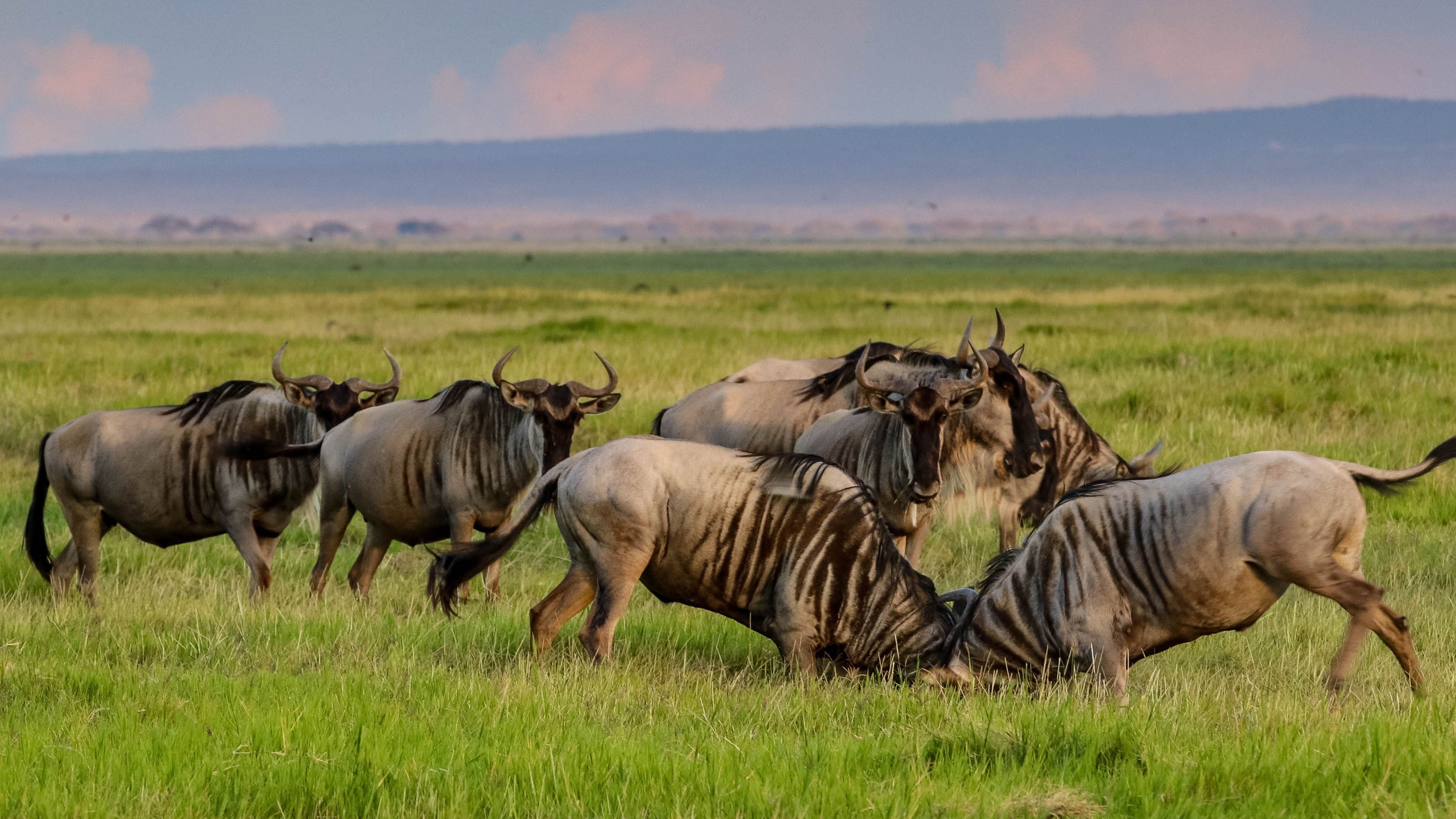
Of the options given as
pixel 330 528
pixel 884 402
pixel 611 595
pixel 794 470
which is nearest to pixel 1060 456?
pixel 884 402

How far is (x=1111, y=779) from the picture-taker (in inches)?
185

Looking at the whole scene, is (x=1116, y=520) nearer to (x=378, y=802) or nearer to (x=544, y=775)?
→ (x=544, y=775)

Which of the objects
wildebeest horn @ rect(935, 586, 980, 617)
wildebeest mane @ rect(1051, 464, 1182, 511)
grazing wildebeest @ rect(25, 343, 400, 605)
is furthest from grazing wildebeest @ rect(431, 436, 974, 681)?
grazing wildebeest @ rect(25, 343, 400, 605)

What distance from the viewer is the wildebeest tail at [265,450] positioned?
900cm

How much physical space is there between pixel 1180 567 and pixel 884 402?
2712 millimetres

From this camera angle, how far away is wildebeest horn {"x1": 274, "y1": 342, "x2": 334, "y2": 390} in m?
9.73

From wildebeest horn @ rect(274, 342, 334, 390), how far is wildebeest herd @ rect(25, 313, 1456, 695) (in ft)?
0.17

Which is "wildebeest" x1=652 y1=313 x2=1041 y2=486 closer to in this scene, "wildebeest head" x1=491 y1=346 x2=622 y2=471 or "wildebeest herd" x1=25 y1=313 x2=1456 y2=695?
"wildebeest herd" x1=25 y1=313 x2=1456 y2=695

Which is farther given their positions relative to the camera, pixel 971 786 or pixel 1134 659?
pixel 1134 659

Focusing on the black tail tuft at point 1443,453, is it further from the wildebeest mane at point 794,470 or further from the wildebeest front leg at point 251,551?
the wildebeest front leg at point 251,551

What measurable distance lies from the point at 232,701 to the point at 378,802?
1.33 m

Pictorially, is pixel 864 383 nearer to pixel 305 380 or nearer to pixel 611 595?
pixel 611 595

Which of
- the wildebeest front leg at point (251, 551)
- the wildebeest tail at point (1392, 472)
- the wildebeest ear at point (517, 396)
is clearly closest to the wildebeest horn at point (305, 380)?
the wildebeest front leg at point (251, 551)

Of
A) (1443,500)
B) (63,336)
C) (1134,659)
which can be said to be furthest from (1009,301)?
(1134,659)
